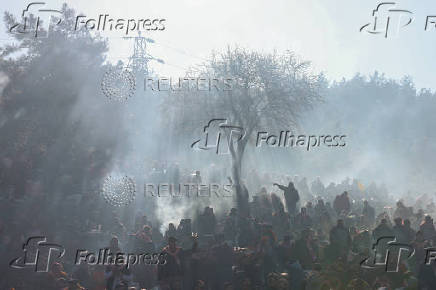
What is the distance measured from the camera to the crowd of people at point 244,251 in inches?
384

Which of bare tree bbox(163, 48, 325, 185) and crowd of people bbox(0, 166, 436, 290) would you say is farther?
bare tree bbox(163, 48, 325, 185)

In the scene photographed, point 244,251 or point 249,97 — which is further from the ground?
point 249,97

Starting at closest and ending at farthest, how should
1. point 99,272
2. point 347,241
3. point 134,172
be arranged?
point 99,272, point 347,241, point 134,172

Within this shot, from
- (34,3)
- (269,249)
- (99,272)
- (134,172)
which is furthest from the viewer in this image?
(134,172)

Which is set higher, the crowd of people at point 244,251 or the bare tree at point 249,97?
the bare tree at point 249,97

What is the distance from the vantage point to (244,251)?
11352mm

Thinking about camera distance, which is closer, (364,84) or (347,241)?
(347,241)

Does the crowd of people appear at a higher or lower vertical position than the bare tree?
lower

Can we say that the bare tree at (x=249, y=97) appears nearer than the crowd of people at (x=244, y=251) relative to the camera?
No

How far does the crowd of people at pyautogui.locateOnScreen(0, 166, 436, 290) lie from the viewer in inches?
384

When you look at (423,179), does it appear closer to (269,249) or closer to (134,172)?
(134,172)

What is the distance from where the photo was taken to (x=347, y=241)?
39.9 ft

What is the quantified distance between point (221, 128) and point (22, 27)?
11211mm

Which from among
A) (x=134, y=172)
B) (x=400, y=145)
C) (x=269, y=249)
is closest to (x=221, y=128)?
(x=134, y=172)
